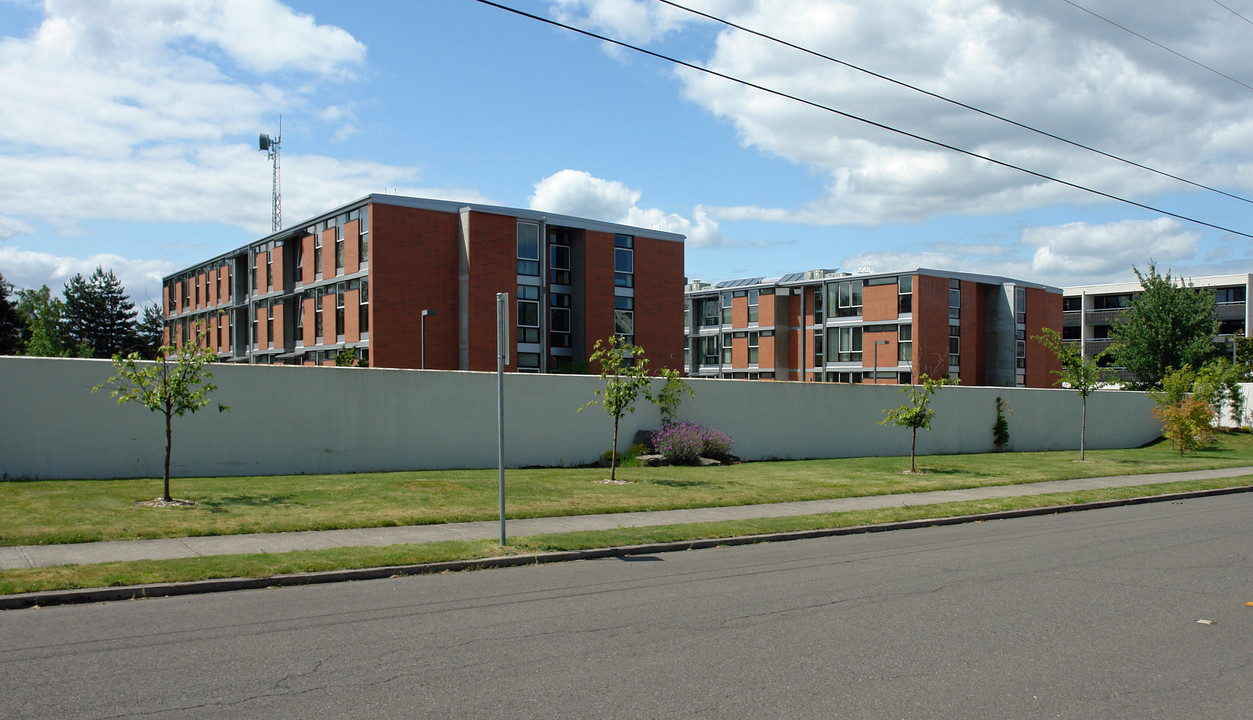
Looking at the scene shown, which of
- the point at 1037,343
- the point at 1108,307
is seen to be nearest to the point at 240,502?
the point at 1037,343

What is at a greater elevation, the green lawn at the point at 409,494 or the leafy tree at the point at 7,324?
the leafy tree at the point at 7,324

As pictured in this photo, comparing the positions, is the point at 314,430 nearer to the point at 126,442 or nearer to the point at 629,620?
the point at 126,442

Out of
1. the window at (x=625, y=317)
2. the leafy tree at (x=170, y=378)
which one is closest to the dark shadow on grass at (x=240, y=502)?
the leafy tree at (x=170, y=378)

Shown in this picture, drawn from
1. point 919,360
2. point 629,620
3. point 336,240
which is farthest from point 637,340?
point 629,620

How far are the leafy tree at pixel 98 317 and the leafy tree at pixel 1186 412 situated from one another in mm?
78425

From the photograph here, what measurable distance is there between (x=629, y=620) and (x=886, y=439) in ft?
78.8

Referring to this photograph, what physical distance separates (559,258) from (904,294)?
25.7 meters

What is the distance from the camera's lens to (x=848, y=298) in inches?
2562

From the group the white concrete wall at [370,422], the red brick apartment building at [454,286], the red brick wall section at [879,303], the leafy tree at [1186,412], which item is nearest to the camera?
the white concrete wall at [370,422]

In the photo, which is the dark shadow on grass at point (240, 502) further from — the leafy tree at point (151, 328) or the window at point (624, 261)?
the leafy tree at point (151, 328)

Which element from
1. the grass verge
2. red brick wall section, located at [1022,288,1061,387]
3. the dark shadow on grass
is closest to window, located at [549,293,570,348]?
the grass verge

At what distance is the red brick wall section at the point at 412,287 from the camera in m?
42.4

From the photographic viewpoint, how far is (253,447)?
18.5 metres

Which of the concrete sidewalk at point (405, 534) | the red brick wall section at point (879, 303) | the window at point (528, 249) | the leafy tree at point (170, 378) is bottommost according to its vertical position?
the concrete sidewalk at point (405, 534)
